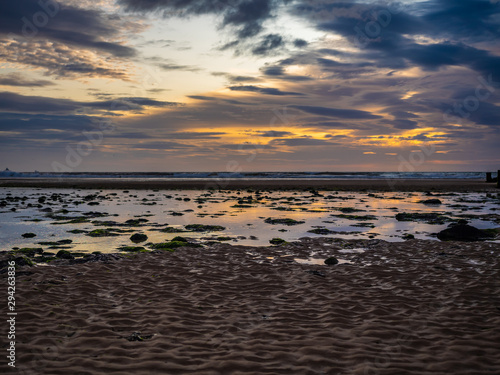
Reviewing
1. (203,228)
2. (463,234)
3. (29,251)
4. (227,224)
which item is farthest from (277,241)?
(29,251)

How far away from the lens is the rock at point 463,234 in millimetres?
16484

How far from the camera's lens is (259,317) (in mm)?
7625

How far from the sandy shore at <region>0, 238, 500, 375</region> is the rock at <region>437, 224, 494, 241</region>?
12.7 ft

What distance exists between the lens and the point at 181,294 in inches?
360

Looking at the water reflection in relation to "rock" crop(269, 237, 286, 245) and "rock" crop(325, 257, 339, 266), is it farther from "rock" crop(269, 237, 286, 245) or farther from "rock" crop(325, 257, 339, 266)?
"rock" crop(325, 257, 339, 266)

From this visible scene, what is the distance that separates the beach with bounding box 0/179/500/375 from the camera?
5.85 m

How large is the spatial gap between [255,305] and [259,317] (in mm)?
730

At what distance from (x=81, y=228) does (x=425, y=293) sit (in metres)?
17.6

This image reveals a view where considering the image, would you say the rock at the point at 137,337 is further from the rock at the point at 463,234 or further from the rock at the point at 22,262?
the rock at the point at 463,234

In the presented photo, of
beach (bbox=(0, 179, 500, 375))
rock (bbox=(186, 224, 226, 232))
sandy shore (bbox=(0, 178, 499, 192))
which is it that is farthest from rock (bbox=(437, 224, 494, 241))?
sandy shore (bbox=(0, 178, 499, 192))

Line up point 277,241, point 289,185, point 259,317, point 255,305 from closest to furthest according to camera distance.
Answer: point 259,317, point 255,305, point 277,241, point 289,185

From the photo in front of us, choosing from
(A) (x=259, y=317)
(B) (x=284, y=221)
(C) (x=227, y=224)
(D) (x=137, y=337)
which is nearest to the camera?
(D) (x=137, y=337)

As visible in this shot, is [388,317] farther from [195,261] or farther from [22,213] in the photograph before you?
[22,213]

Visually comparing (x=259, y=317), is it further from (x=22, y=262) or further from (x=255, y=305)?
(x=22, y=262)
